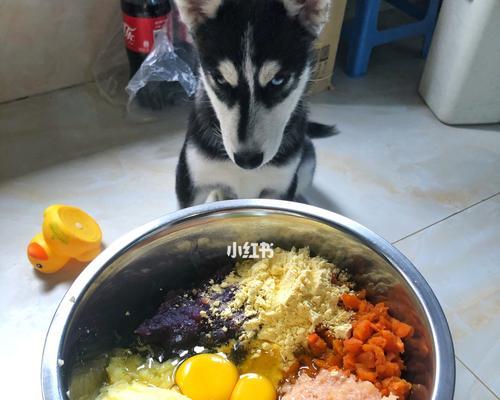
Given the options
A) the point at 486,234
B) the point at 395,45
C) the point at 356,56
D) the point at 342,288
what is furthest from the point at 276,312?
the point at 395,45

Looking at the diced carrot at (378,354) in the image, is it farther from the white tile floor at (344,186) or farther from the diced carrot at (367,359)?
the white tile floor at (344,186)

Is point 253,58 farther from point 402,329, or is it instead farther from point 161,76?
point 161,76

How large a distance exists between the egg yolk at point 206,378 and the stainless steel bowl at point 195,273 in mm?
147

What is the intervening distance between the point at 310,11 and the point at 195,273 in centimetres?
55

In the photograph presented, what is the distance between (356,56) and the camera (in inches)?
71.6

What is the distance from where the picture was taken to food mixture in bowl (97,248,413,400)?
0.86 meters

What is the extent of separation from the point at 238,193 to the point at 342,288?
364 mm

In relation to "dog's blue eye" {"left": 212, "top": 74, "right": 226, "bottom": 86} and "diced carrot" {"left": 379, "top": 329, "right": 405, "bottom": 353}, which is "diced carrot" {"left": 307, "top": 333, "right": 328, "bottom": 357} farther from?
"dog's blue eye" {"left": 212, "top": 74, "right": 226, "bottom": 86}

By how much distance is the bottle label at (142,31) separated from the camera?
149cm

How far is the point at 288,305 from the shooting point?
909mm

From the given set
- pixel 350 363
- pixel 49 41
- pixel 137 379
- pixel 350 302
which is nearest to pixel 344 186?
pixel 350 302

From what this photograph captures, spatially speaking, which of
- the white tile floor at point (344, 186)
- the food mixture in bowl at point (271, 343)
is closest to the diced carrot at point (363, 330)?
the food mixture in bowl at point (271, 343)

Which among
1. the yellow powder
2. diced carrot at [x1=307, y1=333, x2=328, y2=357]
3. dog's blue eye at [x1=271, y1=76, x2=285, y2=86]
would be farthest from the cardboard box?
diced carrot at [x1=307, y1=333, x2=328, y2=357]

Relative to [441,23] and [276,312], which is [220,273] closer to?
[276,312]
